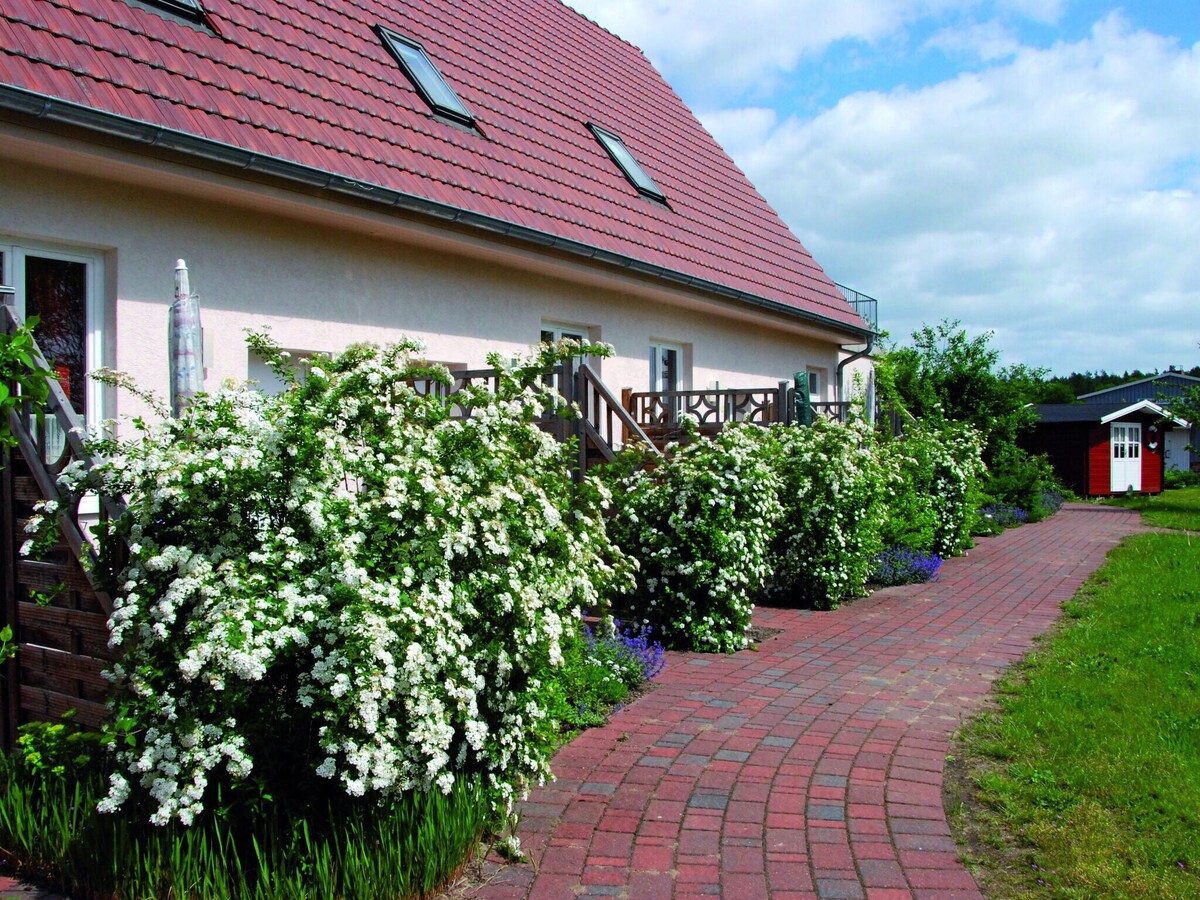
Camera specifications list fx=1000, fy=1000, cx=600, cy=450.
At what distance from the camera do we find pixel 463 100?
11281 millimetres

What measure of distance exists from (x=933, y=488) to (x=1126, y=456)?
28.2 meters

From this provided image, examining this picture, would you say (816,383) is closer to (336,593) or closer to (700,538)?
(700,538)

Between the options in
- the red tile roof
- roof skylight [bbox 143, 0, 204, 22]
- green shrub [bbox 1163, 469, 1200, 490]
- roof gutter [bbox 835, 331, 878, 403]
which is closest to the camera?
the red tile roof

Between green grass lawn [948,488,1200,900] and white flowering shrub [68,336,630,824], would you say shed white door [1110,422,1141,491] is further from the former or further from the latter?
white flowering shrub [68,336,630,824]

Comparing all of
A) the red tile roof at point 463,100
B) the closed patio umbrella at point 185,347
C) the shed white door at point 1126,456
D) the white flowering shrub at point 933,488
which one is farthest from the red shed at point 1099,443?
the closed patio umbrella at point 185,347

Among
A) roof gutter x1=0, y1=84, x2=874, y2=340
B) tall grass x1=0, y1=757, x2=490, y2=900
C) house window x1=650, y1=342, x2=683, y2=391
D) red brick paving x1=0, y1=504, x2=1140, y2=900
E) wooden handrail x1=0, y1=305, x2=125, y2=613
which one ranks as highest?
roof gutter x1=0, y1=84, x2=874, y2=340

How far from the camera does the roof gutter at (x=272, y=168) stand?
19.5 ft

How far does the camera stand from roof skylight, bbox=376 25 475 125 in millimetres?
10508

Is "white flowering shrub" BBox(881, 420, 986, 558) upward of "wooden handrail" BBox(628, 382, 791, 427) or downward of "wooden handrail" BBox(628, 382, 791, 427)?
downward

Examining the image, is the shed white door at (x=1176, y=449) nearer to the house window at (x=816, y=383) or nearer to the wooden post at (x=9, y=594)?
the house window at (x=816, y=383)

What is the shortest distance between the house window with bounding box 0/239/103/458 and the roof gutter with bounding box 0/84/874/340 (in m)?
0.96

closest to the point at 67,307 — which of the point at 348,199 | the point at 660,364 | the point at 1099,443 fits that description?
the point at 348,199

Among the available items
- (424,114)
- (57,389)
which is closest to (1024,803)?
(57,389)

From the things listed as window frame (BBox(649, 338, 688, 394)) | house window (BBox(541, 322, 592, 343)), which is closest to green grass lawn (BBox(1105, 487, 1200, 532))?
window frame (BBox(649, 338, 688, 394))
